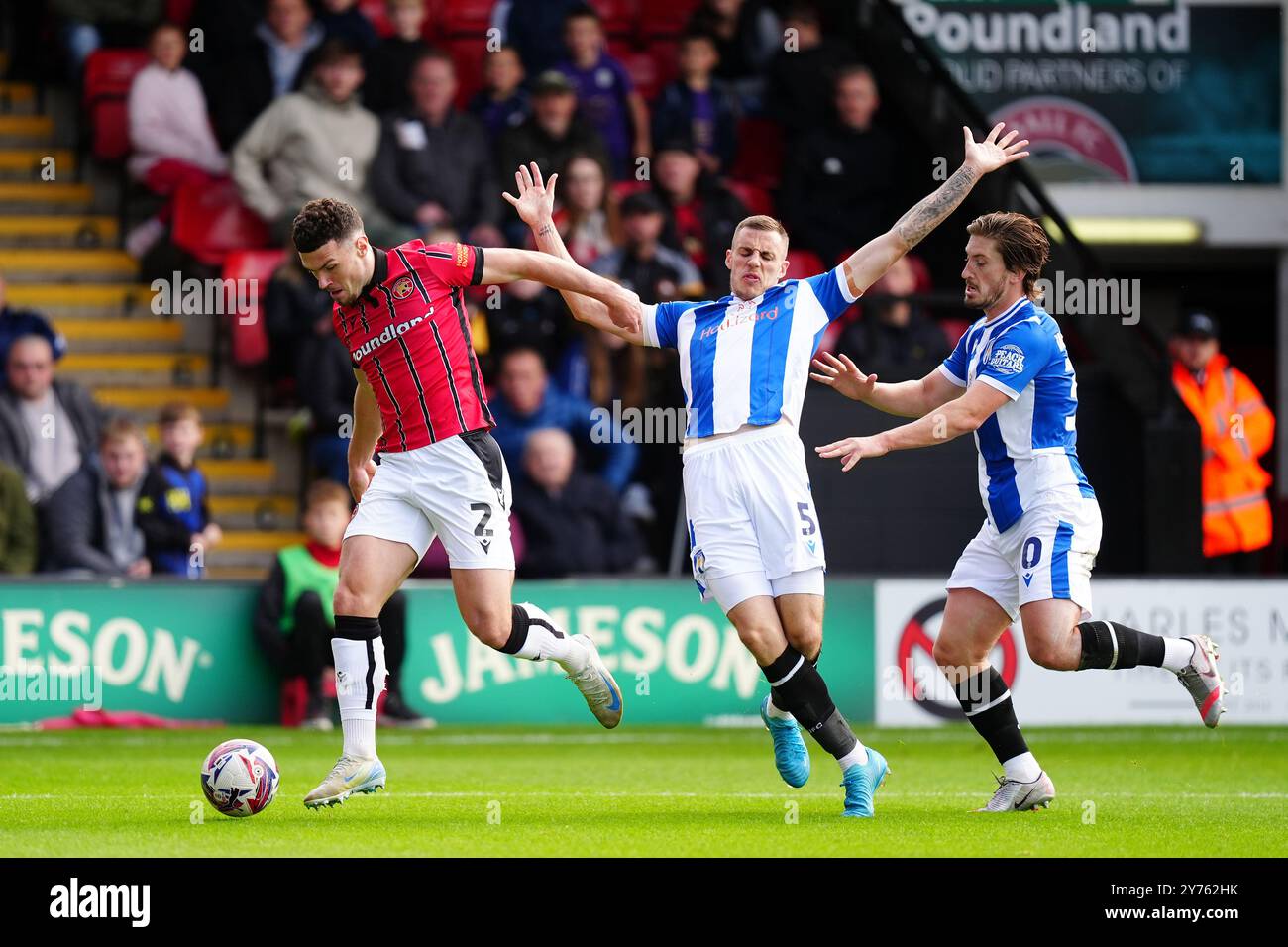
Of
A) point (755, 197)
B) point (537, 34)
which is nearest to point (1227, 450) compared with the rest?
point (755, 197)

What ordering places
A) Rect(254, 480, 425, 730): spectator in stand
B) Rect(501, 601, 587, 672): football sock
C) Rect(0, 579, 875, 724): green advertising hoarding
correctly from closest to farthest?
Rect(501, 601, 587, 672): football sock → Rect(254, 480, 425, 730): spectator in stand → Rect(0, 579, 875, 724): green advertising hoarding

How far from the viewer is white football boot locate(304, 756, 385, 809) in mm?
7922

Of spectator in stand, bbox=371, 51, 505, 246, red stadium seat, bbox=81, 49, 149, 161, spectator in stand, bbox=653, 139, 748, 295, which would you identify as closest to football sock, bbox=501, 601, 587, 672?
spectator in stand, bbox=653, 139, 748, 295

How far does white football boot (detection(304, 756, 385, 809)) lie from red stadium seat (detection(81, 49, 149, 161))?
32.6ft

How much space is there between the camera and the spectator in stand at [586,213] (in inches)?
596

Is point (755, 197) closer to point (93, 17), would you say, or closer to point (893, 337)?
point (893, 337)

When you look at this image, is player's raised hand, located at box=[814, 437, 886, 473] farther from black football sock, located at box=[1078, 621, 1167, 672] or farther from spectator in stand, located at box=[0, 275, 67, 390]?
spectator in stand, located at box=[0, 275, 67, 390]

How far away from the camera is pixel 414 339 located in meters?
8.26

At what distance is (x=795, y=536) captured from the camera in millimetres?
8047

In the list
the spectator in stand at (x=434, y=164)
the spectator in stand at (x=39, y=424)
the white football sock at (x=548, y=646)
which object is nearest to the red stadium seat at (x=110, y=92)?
the spectator in stand at (x=434, y=164)

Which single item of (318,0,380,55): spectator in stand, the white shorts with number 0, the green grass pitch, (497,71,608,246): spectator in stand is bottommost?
the green grass pitch

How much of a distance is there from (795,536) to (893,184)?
8786 millimetres

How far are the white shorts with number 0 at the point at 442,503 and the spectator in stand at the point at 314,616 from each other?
4.58 m

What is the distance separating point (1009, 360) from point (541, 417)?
6.57m
